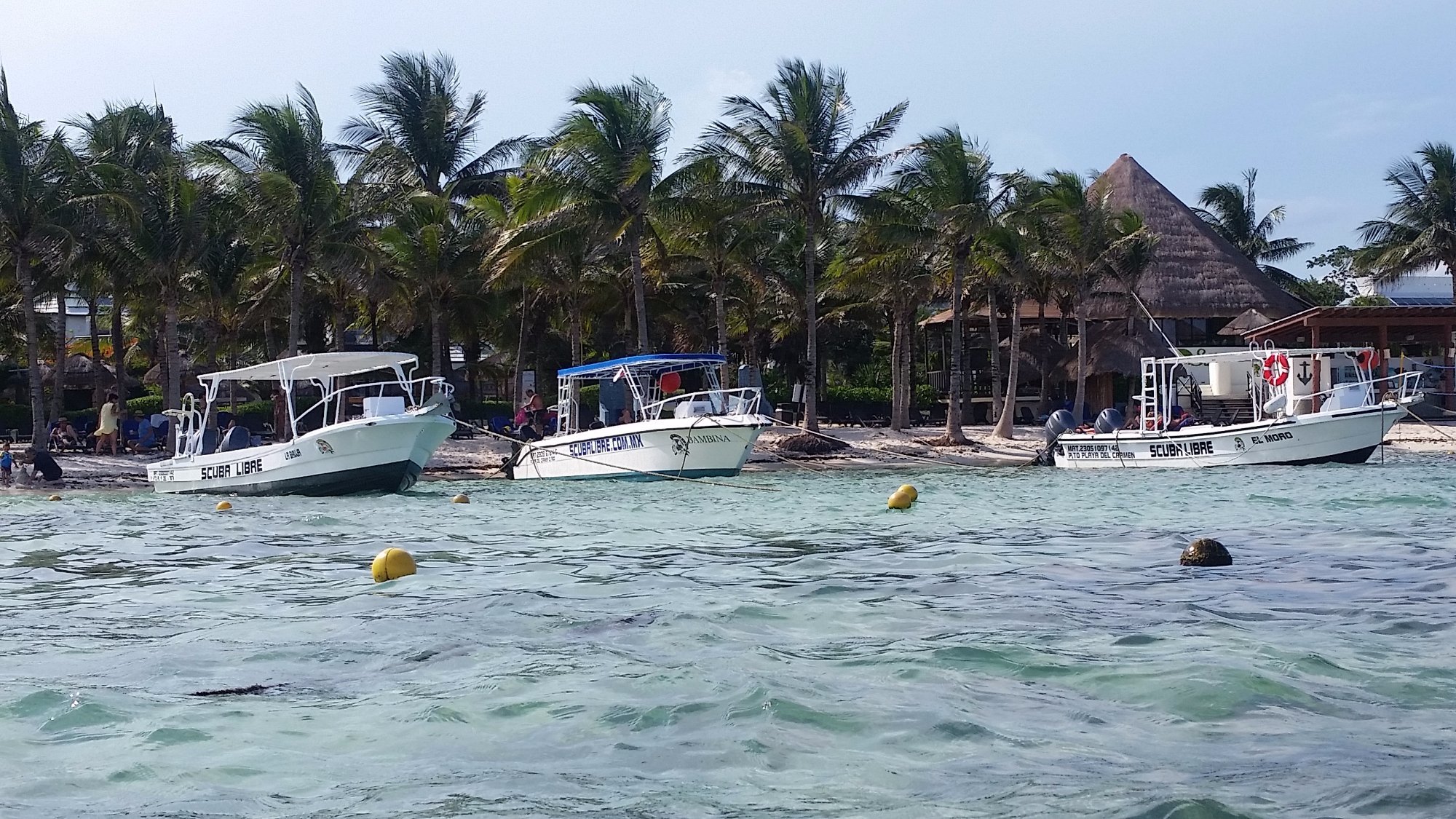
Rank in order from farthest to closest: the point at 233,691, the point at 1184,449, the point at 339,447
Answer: the point at 1184,449 < the point at 339,447 < the point at 233,691

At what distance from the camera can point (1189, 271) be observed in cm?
4419

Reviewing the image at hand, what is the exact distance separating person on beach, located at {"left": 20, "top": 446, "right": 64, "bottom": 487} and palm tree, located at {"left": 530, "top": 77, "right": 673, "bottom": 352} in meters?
12.0

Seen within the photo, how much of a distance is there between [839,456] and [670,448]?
26.5ft

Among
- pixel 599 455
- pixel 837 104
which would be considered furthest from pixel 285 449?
pixel 837 104

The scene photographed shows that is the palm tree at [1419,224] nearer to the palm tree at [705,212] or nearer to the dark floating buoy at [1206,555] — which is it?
the palm tree at [705,212]

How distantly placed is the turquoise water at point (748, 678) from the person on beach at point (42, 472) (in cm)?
1346

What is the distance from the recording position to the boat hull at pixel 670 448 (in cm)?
2459

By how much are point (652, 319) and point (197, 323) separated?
15.7 metres

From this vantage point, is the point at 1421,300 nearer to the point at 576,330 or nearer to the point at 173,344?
the point at 576,330

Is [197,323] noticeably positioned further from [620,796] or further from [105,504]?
[620,796]

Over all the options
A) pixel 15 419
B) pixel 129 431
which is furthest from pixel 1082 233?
pixel 15 419

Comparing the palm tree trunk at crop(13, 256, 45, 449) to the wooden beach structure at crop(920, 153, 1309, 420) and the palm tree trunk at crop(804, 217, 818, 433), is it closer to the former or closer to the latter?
the palm tree trunk at crop(804, 217, 818, 433)

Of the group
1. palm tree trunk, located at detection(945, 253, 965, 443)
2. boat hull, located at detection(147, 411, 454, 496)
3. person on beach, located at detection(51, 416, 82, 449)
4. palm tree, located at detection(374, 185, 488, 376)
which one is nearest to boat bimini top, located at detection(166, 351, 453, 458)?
boat hull, located at detection(147, 411, 454, 496)

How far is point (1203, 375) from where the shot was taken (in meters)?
38.9
